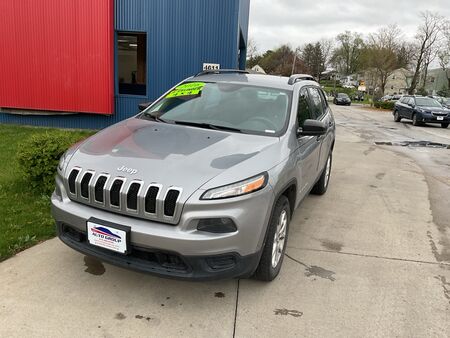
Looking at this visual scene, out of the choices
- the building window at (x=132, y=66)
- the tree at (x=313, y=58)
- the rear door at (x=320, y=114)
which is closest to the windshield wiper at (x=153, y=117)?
the rear door at (x=320, y=114)

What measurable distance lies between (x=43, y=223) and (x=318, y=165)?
126 inches

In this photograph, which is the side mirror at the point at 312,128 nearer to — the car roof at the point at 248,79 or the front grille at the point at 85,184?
the car roof at the point at 248,79

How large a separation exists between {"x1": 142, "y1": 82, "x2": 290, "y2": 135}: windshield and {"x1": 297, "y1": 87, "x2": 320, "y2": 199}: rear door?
0.25m

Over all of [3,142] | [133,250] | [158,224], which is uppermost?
[158,224]

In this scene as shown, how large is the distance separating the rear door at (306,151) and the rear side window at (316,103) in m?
0.13

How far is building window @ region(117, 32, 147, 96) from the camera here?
15.2 meters

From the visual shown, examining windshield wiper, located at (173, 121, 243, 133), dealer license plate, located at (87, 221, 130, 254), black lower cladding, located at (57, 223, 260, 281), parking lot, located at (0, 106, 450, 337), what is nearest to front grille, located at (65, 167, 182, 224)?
dealer license plate, located at (87, 221, 130, 254)

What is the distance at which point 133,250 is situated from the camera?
2.90 meters

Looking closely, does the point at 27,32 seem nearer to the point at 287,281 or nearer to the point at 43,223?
the point at 43,223

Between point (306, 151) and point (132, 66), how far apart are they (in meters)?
16.3

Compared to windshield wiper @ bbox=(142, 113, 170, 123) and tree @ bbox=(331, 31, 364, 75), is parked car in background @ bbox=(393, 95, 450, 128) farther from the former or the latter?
tree @ bbox=(331, 31, 364, 75)

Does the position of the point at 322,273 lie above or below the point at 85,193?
below

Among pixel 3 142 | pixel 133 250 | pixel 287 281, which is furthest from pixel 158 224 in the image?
pixel 3 142

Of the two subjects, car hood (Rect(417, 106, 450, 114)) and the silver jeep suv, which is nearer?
the silver jeep suv
